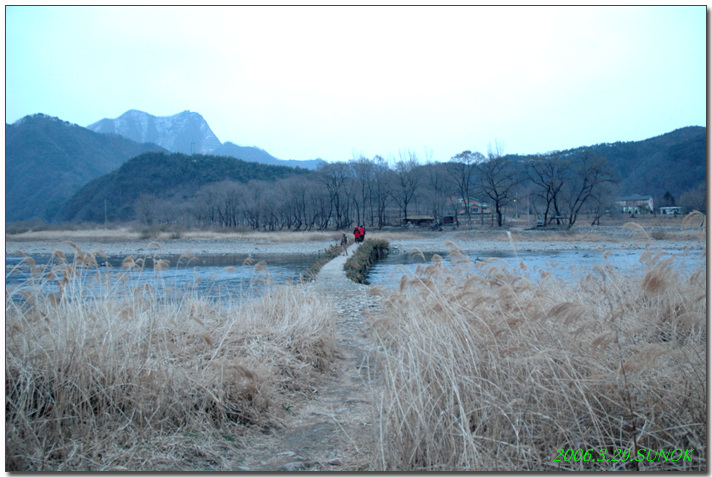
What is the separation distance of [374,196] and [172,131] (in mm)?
75732

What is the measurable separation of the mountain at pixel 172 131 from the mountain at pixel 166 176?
422 inches

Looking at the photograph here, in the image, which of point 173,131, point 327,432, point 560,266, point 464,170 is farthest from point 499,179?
point 173,131

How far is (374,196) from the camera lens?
65.1 metres

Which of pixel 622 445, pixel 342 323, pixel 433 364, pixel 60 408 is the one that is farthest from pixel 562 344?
pixel 342 323

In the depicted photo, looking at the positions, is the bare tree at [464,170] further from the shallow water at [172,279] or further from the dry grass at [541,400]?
the dry grass at [541,400]

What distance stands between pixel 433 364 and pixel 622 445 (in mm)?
1129

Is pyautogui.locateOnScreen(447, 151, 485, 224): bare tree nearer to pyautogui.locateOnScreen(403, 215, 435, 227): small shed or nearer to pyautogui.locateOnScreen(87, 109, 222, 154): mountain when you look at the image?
pyautogui.locateOnScreen(403, 215, 435, 227): small shed

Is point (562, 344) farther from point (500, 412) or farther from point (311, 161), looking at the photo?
point (311, 161)

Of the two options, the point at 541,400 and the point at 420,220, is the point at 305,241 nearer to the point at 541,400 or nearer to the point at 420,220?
the point at 420,220

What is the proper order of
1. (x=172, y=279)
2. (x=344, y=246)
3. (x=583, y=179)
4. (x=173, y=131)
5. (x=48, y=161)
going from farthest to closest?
(x=173, y=131), (x=583, y=179), (x=344, y=246), (x=172, y=279), (x=48, y=161)

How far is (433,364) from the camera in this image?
3.07 m

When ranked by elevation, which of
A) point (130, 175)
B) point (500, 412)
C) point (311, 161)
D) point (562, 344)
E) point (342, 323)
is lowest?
point (342, 323)

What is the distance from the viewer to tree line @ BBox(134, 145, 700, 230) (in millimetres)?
59750

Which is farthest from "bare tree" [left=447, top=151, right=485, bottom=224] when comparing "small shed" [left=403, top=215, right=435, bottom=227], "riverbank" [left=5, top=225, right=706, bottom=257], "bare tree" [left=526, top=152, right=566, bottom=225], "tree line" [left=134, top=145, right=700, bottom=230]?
"riverbank" [left=5, top=225, right=706, bottom=257]
